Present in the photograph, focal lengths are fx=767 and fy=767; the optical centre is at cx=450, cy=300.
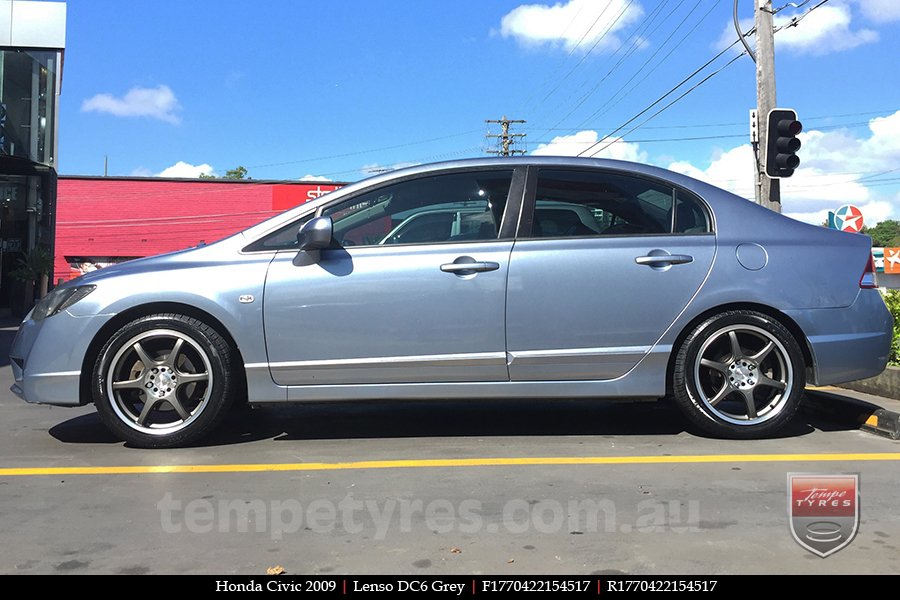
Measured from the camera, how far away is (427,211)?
4520 mm

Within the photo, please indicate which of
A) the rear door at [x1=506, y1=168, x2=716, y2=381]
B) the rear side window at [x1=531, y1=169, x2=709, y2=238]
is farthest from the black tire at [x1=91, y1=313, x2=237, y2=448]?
the rear side window at [x1=531, y1=169, x2=709, y2=238]

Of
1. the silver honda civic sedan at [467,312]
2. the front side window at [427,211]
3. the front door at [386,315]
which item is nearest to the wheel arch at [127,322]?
the silver honda civic sedan at [467,312]

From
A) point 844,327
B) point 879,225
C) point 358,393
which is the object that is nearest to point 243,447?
point 358,393

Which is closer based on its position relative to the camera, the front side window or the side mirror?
the side mirror

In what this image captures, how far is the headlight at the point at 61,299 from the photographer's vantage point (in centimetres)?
429

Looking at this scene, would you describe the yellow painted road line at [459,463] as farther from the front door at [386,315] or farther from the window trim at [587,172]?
the window trim at [587,172]

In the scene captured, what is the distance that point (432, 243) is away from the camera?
4.40 metres

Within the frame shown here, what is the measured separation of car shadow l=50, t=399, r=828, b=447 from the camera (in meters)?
4.73

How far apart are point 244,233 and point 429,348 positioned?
127 centimetres

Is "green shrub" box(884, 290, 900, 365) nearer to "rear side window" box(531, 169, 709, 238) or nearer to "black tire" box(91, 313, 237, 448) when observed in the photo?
"rear side window" box(531, 169, 709, 238)

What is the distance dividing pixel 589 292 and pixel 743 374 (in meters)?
1.03

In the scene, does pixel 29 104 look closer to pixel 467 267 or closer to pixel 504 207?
pixel 504 207

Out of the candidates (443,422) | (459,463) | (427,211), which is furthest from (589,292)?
(443,422)

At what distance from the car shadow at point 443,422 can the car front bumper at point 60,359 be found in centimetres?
51
